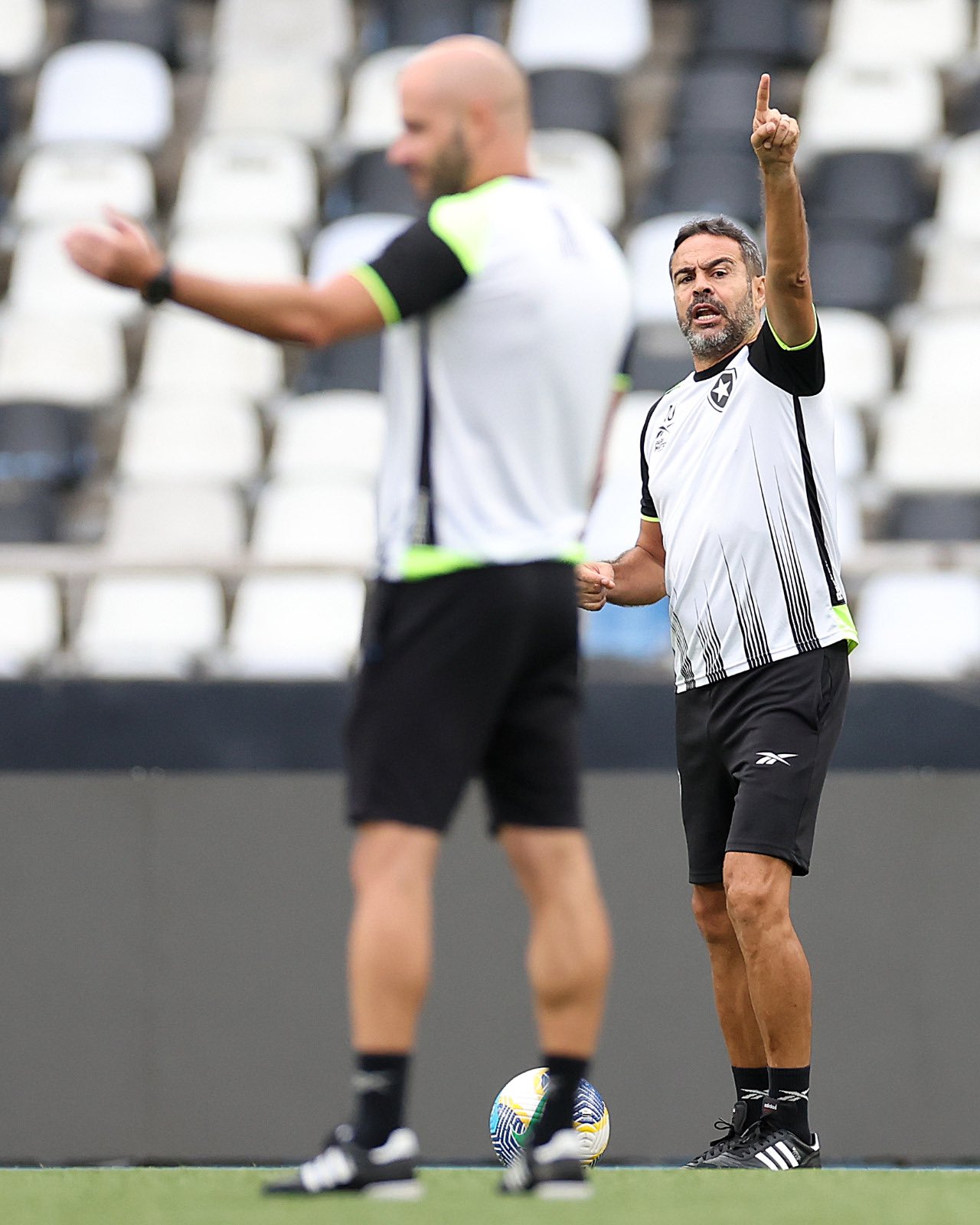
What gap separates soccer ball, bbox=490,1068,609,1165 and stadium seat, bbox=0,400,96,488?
15.3 feet

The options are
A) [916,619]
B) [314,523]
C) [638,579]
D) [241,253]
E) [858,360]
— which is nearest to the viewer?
[638,579]

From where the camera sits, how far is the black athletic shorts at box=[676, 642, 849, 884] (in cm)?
394

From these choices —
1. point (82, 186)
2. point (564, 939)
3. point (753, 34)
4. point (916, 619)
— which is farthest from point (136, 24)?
point (564, 939)

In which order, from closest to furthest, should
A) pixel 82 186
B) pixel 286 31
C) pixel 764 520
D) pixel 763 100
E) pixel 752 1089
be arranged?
pixel 763 100 < pixel 764 520 < pixel 752 1089 < pixel 82 186 < pixel 286 31

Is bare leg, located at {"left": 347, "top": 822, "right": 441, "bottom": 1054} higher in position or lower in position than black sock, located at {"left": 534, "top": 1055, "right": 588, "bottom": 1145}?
higher

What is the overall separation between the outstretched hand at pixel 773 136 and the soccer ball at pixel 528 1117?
1.89 metres

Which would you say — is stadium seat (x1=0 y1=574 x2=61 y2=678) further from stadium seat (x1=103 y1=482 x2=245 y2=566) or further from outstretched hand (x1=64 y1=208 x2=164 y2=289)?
outstretched hand (x1=64 y1=208 x2=164 y2=289)

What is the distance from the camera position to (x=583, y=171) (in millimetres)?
9734

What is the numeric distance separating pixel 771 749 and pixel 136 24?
807cm

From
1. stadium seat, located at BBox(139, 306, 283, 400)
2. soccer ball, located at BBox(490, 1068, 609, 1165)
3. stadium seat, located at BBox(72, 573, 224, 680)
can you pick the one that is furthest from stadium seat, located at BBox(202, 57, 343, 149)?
soccer ball, located at BBox(490, 1068, 609, 1165)

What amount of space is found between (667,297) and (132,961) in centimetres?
467

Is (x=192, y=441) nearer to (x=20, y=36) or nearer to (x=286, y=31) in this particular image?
(x=286, y=31)

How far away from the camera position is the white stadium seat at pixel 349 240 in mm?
9172

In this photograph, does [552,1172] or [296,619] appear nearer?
[552,1172]
